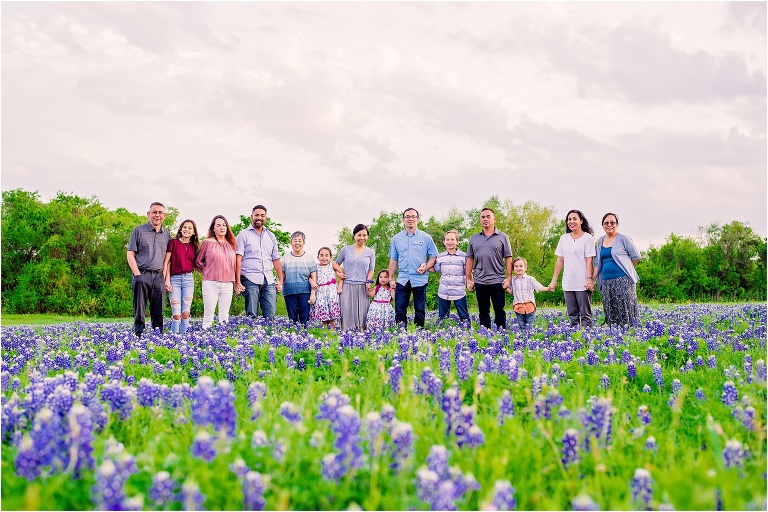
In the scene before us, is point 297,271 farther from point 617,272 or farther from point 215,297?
point 617,272

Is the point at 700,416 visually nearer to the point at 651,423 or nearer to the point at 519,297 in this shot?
the point at 651,423

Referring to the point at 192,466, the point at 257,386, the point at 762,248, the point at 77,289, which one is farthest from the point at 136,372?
the point at 762,248

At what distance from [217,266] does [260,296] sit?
238 centimetres

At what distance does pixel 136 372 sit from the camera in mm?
7223

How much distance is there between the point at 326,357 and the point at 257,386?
2.90 m

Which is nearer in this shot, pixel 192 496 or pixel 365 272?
pixel 192 496

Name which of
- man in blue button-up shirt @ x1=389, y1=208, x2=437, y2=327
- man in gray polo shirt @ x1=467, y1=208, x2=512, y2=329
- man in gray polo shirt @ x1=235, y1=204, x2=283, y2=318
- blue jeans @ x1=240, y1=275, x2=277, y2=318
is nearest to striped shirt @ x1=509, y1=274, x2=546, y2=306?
man in gray polo shirt @ x1=467, y1=208, x2=512, y2=329

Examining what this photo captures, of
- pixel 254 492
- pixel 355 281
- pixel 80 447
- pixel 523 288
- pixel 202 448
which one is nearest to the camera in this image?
pixel 254 492

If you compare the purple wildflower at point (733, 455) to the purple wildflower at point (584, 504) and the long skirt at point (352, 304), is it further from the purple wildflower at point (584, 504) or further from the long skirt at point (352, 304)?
the long skirt at point (352, 304)

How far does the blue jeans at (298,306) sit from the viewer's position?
12844mm

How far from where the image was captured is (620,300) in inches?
446

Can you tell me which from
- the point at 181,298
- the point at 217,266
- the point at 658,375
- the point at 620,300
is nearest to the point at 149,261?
the point at 181,298

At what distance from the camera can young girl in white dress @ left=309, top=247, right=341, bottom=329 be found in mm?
12398

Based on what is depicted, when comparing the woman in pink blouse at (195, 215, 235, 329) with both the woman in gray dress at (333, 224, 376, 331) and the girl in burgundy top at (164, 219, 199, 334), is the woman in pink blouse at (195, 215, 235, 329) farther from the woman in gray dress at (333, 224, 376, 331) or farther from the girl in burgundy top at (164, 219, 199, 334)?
the woman in gray dress at (333, 224, 376, 331)
